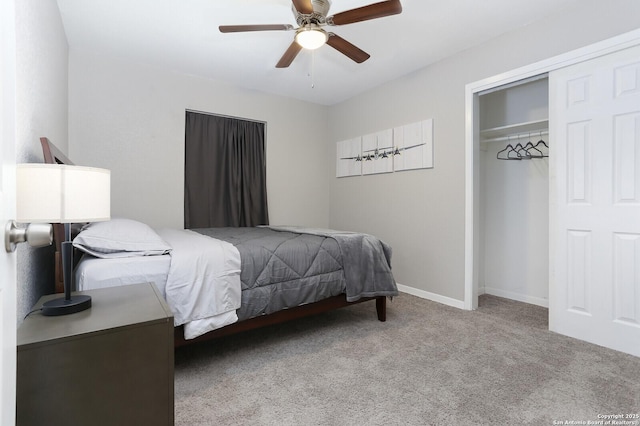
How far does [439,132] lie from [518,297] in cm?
192

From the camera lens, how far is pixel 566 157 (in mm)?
2500

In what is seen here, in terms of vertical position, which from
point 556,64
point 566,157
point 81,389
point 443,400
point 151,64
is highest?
point 151,64

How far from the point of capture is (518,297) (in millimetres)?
3438

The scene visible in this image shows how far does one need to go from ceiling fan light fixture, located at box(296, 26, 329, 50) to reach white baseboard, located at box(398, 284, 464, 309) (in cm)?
264

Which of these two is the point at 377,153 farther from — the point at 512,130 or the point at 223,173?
the point at 223,173

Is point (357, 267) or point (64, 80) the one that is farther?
point (64, 80)

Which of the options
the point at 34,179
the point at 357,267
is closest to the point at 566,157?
the point at 357,267

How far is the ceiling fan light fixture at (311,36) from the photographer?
7.33 ft

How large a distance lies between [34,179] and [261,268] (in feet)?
4.38

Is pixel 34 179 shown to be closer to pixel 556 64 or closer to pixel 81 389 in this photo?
pixel 81 389

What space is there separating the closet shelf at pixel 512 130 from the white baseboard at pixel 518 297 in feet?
5.40

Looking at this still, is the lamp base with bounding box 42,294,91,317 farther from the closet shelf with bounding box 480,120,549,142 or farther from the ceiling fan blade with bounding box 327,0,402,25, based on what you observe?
the closet shelf with bounding box 480,120,549,142

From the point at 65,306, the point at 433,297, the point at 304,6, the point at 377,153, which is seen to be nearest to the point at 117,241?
the point at 65,306

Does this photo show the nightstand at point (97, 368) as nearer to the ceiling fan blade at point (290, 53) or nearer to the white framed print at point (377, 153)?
the ceiling fan blade at point (290, 53)
